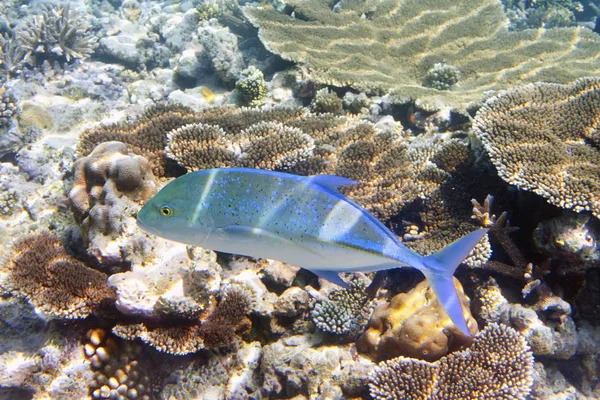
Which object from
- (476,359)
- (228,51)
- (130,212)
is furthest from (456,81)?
(130,212)

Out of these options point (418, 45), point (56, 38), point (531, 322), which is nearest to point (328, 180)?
point (531, 322)

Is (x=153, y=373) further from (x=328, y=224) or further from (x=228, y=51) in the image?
(x=228, y=51)

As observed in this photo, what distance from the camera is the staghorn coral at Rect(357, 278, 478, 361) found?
10.6 feet

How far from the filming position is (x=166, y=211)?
5.84 ft

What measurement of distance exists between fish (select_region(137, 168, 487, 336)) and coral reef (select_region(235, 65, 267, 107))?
17.3ft

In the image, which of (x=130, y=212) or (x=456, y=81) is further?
(x=456, y=81)

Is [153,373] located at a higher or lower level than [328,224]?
lower

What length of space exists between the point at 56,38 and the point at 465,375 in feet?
38.3

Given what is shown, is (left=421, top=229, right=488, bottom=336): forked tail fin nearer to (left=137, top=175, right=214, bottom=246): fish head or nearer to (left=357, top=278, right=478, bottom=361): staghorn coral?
(left=137, top=175, right=214, bottom=246): fish head

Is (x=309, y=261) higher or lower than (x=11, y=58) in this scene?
higher

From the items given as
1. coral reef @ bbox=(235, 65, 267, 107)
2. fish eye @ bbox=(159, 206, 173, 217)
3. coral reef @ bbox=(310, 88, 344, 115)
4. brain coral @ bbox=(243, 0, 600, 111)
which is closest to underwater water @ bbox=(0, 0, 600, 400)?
fish eye @ bbox=(159, 206, 173, 217)

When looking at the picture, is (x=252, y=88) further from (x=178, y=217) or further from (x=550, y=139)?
(x=178, y=217)

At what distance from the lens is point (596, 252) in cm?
339

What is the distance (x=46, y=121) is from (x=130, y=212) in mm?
5792
